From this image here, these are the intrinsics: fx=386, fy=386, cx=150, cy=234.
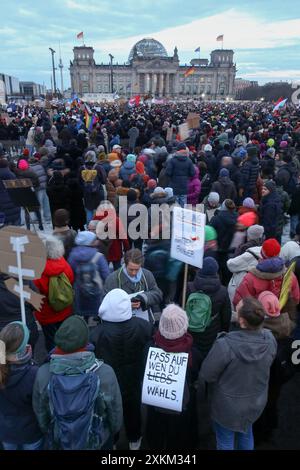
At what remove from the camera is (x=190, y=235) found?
413 cm

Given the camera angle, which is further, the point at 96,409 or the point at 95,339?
the point at 95,339

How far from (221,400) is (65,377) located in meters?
1.22

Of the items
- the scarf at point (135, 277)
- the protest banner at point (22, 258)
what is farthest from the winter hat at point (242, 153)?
the protest banner at point (22, 258)

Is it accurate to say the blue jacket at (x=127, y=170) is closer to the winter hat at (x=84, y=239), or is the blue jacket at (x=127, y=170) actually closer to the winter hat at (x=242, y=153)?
the winter hat at (x=242, y=153)

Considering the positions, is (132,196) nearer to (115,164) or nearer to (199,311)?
(115,164)

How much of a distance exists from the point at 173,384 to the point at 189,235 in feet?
5.70

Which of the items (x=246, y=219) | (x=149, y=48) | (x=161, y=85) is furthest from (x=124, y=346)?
(x=149, y=48)

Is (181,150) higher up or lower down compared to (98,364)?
higher up

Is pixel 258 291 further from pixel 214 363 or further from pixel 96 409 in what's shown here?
pixel 96 409

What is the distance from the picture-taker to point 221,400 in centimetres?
288

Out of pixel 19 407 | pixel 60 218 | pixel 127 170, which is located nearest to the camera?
pixel 19 407

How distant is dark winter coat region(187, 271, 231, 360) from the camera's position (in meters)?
3.61

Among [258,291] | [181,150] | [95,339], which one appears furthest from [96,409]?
[181,150]

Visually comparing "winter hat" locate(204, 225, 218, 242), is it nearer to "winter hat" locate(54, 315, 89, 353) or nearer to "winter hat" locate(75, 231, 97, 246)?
"winter hat" locate(75, 231, 97, 246)
